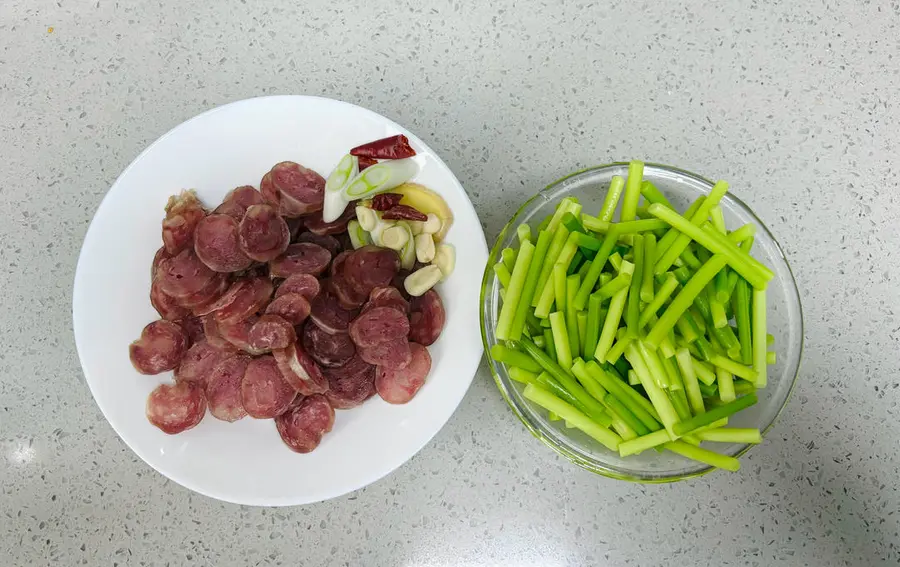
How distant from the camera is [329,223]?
1.06m

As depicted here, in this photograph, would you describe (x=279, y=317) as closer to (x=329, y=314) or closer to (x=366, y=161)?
(x=329, y=314)

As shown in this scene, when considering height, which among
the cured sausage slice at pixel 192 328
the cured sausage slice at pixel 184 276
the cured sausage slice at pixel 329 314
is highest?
the cured sausage slice at pixel 184 276

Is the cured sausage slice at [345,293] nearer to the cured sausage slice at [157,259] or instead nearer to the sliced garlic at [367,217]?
the sliced garlic at [367,217]

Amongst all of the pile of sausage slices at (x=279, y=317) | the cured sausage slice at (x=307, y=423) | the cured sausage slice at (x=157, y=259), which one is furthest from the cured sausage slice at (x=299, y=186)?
the cured sausage slice at (x=307, y=423)

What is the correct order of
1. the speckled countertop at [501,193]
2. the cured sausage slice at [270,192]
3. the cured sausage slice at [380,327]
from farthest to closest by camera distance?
the speckled countertop at [501,193] < the cured sausage slice at [270,192] < the cured sausage slice at [380,327]

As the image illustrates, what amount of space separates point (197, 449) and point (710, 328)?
871 mm

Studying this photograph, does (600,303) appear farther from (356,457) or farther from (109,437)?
(109,437)

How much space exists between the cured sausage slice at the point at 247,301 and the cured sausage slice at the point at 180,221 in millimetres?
125

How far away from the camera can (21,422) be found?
4.08 ft

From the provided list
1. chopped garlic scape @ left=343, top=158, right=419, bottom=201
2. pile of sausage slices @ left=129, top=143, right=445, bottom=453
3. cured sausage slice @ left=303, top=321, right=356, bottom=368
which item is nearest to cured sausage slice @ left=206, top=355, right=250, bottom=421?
pile of sausage slices @ left=129, top=143, right=445, bottom=453

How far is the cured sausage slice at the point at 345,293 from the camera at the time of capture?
1.01m

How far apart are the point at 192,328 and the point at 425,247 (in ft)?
1.46

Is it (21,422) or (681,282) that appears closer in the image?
(681,282)

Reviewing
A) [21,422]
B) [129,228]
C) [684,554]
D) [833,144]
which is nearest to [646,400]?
[684,554]
